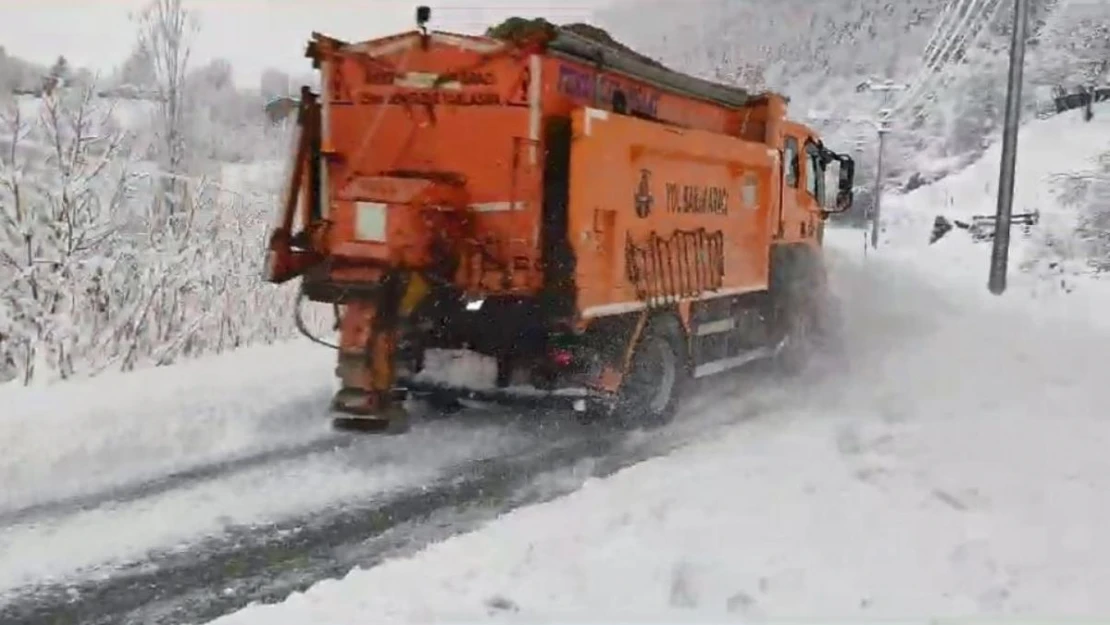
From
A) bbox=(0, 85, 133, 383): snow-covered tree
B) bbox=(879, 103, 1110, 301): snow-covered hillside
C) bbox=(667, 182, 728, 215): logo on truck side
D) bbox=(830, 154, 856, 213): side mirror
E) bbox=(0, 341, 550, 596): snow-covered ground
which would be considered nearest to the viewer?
bbox=(0, 341, 550, 596): snow-covered ground

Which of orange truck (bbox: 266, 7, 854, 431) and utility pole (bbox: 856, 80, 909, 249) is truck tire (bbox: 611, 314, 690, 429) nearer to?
orange truck (bbox: 266, 7, 854, 431)

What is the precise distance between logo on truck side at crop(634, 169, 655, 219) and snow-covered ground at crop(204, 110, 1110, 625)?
1.73 metres

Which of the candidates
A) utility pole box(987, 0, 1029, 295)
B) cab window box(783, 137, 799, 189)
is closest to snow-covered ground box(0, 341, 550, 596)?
cab window box(783, 137, 799, 189)

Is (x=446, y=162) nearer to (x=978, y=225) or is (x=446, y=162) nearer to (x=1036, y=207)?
(x=1036, y=207)

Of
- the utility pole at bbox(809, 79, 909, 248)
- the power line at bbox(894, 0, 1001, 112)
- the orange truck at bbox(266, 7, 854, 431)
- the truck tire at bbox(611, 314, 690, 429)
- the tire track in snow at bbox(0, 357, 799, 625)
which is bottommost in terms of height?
the tire track in snow at bbox(0, 357, 799, 625)

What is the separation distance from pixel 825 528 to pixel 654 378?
3431mm

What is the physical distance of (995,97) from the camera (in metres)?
47.8

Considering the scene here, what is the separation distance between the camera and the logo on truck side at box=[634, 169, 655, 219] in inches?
333

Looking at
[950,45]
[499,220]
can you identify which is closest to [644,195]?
[499,220]

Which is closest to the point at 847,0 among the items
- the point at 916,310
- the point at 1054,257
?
the point at 1054,257

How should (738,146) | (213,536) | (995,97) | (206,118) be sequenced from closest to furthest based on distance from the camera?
(213,536)
(738,146)
(206,118)
(995,97)

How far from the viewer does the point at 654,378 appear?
359 inches

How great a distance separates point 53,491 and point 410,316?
244 centimetres

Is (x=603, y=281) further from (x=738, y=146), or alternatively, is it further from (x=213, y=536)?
(x=213, y=536)
